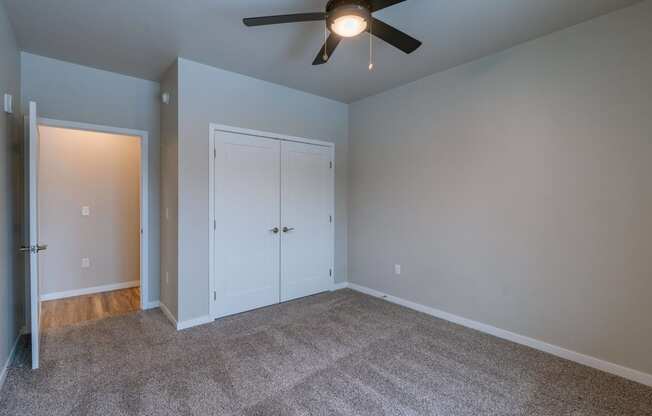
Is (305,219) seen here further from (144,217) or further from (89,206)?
(89,206)

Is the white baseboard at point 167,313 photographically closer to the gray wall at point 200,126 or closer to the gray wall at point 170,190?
the gray wall at point 170,190

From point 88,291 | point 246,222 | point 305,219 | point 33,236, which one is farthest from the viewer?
point 88,291

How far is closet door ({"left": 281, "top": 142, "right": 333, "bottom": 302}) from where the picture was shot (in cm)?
392

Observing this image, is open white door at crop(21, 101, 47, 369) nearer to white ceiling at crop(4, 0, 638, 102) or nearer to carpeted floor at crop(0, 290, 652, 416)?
carpeted floor at crop(0, 290, 652, 416)

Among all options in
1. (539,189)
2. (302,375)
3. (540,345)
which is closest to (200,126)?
(302,375)

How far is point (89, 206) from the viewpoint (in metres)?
4.25

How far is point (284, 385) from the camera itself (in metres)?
2.18

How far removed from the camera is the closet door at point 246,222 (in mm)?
3375

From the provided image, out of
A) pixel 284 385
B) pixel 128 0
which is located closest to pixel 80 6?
pixel 128 0

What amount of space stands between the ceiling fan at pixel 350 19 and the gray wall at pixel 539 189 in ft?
4.59

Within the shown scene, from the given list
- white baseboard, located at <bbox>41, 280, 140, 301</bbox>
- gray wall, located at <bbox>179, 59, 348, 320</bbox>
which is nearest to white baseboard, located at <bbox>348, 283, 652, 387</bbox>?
gray wall, located at <bbox>179, 59, 348, 320</bbox>

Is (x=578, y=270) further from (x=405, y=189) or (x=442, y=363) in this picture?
(x=405, y=189)

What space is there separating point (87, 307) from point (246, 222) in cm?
222

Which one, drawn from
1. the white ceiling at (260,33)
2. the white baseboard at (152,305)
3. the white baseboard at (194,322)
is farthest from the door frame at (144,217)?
the white baseboard at (194,322)
